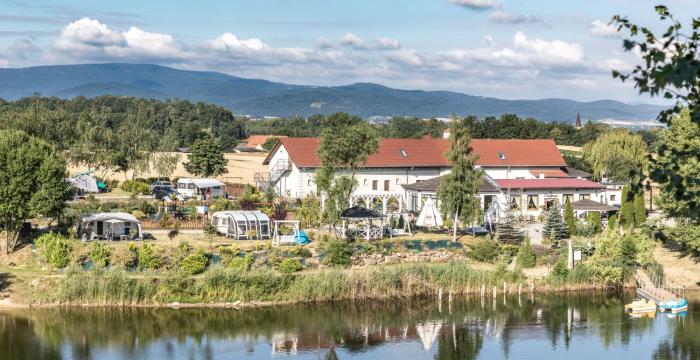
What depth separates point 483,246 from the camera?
121 feet

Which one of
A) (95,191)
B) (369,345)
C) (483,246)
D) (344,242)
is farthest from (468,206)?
(95,191)

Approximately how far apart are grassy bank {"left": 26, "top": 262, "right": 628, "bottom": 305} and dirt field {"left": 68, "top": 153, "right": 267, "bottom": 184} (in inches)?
1310

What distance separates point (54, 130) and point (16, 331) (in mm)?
28104

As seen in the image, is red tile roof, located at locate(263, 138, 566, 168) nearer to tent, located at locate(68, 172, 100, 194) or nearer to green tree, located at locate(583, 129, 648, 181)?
green tree, located at locate(583, 129, 648, 181)

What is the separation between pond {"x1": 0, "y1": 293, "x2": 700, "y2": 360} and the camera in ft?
84.8

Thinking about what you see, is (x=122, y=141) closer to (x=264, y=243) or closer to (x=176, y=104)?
(x=264, y=243)

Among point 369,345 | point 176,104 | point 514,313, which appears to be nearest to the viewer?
point 369,345

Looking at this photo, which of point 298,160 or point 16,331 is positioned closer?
point 16,331

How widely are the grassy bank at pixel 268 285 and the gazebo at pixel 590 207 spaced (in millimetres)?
11895

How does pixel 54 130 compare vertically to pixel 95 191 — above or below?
above

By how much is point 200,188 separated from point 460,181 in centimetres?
2025

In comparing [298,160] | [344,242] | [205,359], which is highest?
[298,160]

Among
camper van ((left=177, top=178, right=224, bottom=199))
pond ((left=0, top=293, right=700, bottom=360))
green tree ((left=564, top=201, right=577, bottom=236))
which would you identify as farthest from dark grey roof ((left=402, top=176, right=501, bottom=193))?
pond ((left=0, top=293, right=700, bottom=360))

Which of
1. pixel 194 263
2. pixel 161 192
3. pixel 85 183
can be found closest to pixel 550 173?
pixel 161 192
